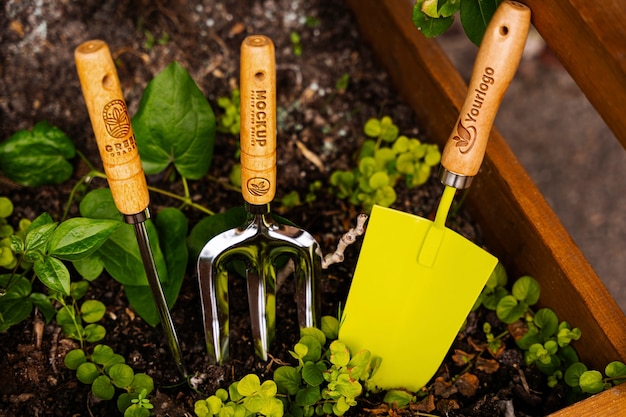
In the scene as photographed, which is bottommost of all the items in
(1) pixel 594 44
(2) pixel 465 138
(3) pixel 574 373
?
(3) pixel 574 373

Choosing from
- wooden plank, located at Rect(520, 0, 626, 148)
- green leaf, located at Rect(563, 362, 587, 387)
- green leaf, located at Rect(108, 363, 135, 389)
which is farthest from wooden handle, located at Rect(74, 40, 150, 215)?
green leaf, located at Rect(563, 362, 587, 387)

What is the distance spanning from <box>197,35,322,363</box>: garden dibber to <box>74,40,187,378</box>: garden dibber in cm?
11

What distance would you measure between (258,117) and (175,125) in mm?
324

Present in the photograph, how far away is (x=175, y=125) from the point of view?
41.3 inches

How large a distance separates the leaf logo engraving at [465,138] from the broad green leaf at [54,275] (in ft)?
1.65

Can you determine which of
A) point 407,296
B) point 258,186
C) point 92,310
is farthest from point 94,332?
point 407,296

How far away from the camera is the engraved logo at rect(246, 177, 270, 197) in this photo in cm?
83

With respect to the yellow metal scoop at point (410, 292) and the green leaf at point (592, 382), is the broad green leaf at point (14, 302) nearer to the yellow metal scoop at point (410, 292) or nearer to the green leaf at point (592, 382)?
the yellow metal scoop at point (410, 292)

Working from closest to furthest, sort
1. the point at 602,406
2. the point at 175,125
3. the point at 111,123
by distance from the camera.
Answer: the point at 111,123 → the point at 602,406 → the point at 175,125

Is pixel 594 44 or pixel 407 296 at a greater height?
pixel 594 44

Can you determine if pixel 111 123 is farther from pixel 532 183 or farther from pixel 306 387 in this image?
pixel 532 183

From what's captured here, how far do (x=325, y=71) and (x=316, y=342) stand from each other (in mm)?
619

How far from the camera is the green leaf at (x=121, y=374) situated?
0.92 meters

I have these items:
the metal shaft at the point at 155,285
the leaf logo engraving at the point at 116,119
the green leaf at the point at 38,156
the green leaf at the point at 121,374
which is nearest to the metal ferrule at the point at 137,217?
the metal shaft at the point at 155,285
